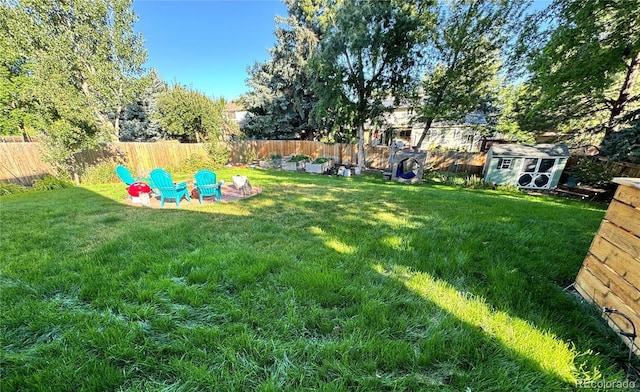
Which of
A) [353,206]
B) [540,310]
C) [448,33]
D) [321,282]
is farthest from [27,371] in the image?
[448,33]

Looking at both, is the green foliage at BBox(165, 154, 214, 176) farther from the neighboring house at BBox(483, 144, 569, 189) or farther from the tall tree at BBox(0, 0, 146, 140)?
the neighboring house at BBox(483, 144, 569, 189)

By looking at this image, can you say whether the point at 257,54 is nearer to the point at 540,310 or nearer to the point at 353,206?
the point at 353,206

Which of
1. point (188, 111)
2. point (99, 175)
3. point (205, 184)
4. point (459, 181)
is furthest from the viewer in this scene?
point (188, 111)

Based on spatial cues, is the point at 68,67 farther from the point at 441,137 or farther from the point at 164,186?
the point at 441,137

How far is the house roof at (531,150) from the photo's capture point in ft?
33.8

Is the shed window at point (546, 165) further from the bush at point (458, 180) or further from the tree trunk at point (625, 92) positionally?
the bush at point (458, 180)

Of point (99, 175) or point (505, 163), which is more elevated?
point (505, 163)

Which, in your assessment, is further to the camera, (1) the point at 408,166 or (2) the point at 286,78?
(2) the point at 286,78

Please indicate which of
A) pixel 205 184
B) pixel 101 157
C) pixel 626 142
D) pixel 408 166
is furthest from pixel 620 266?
pixel 101 157

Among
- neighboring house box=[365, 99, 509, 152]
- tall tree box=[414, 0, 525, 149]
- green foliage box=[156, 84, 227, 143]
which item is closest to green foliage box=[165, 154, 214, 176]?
green foliage box=[156, 84, 227, 143]

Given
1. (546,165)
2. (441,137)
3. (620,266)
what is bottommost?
(546,165)

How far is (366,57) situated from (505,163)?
27.9 feet

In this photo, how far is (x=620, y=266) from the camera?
5.41ft

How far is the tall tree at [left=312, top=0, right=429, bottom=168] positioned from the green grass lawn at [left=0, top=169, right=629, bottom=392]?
10556mm
